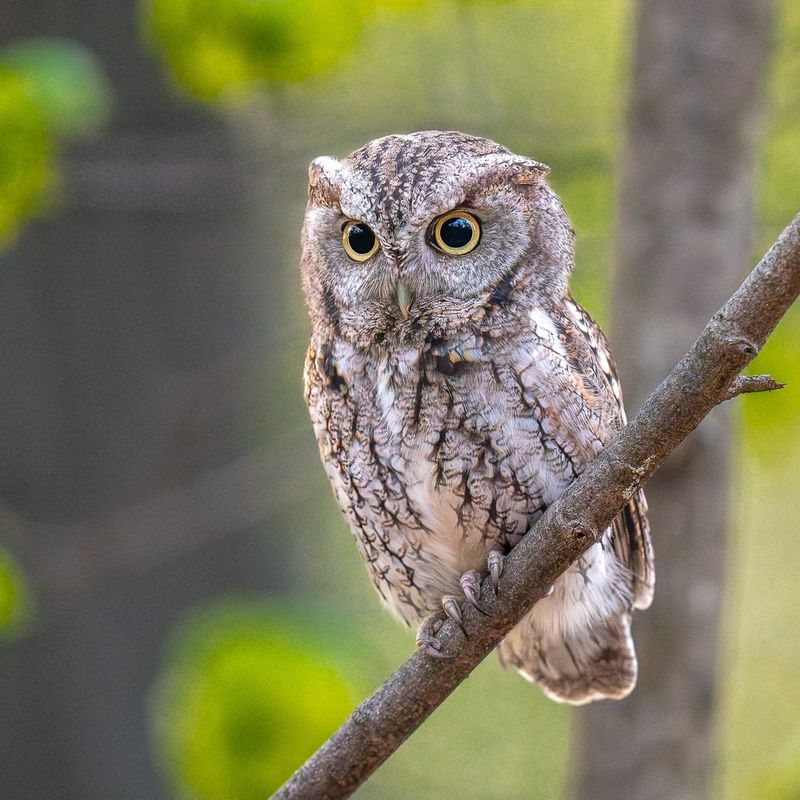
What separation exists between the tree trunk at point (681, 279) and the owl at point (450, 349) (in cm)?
57

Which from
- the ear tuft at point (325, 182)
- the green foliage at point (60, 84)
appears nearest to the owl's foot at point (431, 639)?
the ear tuft at point (325, 182)

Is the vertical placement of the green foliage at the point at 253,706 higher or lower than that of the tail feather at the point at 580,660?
lower

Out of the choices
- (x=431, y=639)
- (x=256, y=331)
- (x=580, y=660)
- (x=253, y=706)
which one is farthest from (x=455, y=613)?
(x=256, y=331)

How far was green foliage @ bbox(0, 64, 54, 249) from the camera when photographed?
80.4 inches

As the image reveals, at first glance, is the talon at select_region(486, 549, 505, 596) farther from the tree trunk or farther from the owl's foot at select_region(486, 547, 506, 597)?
the tree trunk

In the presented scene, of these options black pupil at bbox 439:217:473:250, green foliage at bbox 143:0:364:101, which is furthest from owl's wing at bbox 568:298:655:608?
green foliage at bbox 143:0:364:101

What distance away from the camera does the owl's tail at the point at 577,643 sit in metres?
1.98

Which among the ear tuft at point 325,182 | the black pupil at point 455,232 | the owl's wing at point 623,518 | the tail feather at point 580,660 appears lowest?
the tail feather at point 580,660

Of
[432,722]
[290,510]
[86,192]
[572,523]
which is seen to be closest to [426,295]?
[572,523]

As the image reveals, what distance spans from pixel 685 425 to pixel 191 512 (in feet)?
6.08

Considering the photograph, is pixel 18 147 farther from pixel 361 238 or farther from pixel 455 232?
pixel 455 232

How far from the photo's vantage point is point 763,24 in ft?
8.00

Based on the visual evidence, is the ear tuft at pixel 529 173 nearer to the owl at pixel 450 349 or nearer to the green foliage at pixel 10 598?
the owl at pixel 450 349

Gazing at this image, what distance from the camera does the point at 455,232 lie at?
5.56 ft
